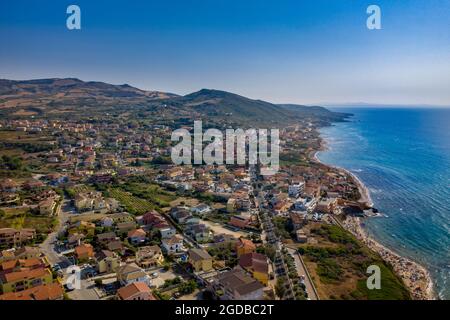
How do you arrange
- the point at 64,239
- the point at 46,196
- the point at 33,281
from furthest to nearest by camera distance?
1. the point at 46,196
2. the point at 64,239
3. the point at 33,281

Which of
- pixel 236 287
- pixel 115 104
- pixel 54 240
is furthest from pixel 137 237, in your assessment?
pixel 115 104

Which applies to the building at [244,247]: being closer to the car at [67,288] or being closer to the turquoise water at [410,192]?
the car at [67,288]

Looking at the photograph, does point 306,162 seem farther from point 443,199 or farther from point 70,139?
point 70,139

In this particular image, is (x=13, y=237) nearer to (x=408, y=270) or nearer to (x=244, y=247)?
(x=244, y=247)

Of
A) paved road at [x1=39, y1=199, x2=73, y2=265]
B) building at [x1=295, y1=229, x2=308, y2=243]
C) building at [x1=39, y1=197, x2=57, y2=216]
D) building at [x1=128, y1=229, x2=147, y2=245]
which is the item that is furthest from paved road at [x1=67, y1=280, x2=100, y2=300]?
building at [x1=295, y1=229, x2=308, y2=243]

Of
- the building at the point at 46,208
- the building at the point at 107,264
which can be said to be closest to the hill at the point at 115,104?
the building at the point at 46,208

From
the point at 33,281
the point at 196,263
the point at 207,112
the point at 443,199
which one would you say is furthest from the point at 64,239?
the point at 207,112
